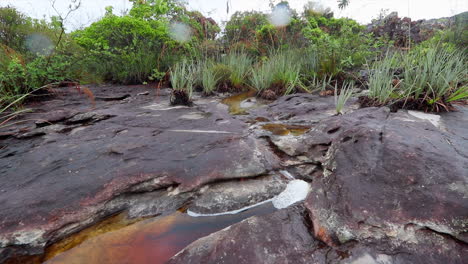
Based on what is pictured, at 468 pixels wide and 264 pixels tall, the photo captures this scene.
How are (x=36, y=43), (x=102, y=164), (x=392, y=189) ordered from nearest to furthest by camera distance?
(x=392, y=189), (x=102, y=164), (x=36, y=43)

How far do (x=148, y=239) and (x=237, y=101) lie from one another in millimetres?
3341

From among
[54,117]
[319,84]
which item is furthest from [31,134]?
[319,84]

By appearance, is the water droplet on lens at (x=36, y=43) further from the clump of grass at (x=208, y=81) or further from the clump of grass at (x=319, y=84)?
the clump of grass at (x=319, y=84)

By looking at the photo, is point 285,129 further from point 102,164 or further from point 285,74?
point 285,74

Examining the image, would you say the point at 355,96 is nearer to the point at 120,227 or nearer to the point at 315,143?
the point at 315,143

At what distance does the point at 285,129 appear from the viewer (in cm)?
258

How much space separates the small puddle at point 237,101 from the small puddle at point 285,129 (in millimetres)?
831

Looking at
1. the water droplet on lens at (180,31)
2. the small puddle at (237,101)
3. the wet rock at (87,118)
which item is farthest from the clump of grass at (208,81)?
the wet rock at (87,118)

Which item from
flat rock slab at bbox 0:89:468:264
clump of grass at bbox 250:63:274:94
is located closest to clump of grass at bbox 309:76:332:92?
clump of grass at bbox 250:63:274:94

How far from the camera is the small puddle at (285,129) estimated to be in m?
2.42

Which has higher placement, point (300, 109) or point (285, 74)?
point (285, 74)

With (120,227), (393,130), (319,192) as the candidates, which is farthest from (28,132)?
(393,130)

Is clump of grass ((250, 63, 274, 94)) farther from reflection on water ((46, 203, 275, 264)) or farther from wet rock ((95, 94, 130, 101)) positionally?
reflection on water ((46, 203, 275, 264))

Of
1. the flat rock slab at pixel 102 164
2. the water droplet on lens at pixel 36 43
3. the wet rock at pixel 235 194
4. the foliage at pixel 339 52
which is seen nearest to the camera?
the flat rock slab at pixel 102 164
